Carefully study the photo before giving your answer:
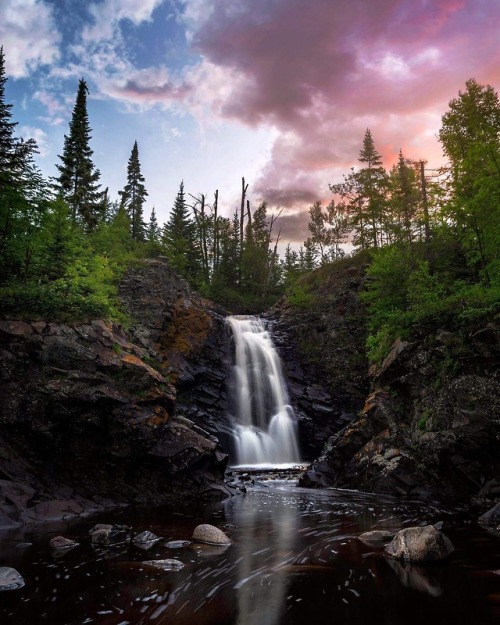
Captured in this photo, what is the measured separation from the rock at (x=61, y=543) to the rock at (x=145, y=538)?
112cm

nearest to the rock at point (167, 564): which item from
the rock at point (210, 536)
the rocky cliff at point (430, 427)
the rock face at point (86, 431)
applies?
the rock at point (210, 536)

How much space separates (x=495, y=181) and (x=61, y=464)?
1716 centimetres

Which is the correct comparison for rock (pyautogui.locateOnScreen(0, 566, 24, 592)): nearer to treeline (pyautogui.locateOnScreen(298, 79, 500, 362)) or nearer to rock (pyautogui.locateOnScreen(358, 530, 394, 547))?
rock (pyautogui.locateOnScreen(358, 530, 394, 547))

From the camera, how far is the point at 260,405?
21.6 meters

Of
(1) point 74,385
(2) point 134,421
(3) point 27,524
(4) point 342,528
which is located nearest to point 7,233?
(1) point 74,385

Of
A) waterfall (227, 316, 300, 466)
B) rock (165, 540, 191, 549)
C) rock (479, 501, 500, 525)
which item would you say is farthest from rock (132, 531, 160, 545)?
waterfall (227, 316, 300, 466)

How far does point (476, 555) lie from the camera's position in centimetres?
656

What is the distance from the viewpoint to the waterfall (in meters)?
19.1

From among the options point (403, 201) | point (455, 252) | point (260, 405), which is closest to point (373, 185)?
point (403, 201)

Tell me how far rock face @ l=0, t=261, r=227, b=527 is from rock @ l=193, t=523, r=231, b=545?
3880 mm

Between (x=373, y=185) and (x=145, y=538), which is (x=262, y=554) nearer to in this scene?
(x=145, y=538)

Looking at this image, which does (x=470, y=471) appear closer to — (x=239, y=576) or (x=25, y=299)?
(x=239, y=576)

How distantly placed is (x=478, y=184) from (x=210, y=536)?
48.8 feet

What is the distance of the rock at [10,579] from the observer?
529 cm
